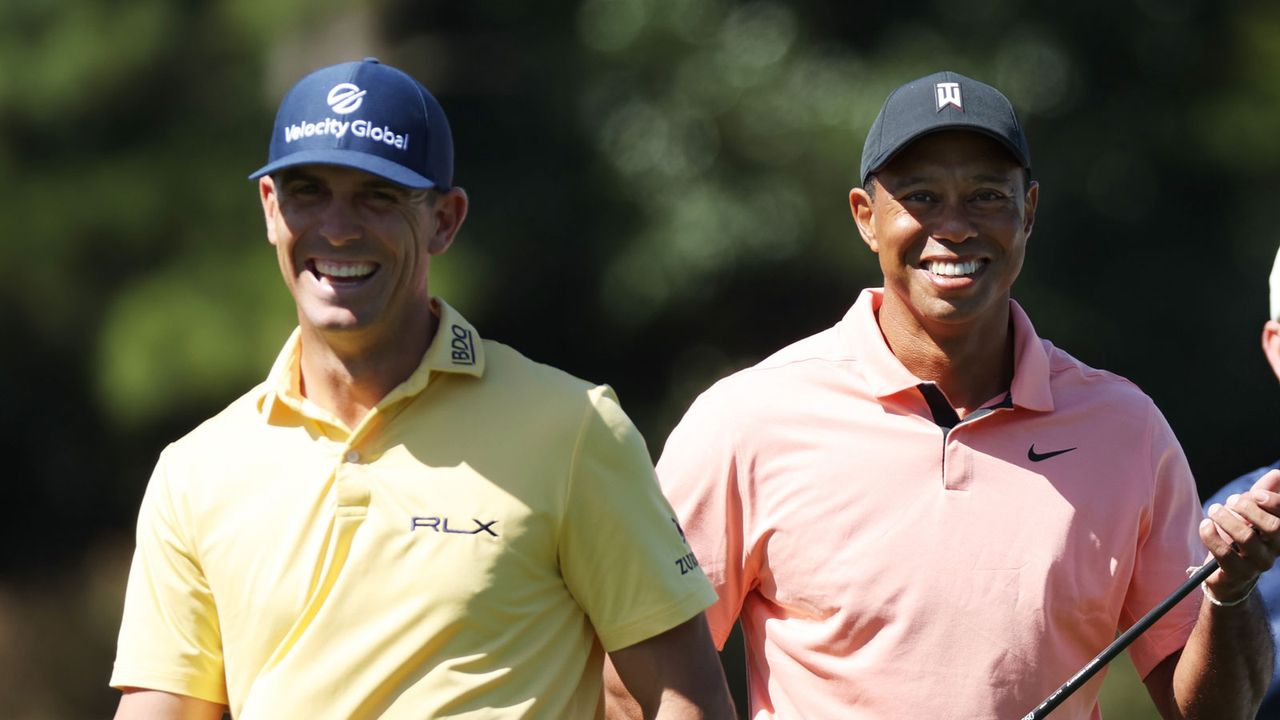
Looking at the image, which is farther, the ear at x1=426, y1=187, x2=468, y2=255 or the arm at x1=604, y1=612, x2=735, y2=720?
the ear at x1=426, y1=187, x2=468, y2=255

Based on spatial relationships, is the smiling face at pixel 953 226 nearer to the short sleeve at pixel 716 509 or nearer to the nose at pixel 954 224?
the nose at pixel 954 224

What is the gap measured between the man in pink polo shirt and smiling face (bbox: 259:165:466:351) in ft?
2.11

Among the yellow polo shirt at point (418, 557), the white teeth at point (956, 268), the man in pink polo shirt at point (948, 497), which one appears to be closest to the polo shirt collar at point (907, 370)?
the man in pink polo shirt at point (948, 497)

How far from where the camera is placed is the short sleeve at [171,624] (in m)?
2.77

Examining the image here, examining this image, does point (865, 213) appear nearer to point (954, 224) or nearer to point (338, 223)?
point (954, 224)

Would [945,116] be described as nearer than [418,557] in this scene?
No

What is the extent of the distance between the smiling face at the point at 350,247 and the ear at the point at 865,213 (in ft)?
2.79

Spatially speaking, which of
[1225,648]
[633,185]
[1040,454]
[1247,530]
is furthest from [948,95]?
[633,185]

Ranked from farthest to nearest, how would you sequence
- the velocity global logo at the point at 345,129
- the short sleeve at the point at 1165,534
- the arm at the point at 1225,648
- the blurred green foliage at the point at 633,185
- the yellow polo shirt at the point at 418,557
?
the blurred green foliage at the point at 633,185, the short sleeve at the point at 1165,534, the arm at the point at 1225,648, the velocity global logo at the point at 345,129, the yellow polo shirt at the point at 418,557

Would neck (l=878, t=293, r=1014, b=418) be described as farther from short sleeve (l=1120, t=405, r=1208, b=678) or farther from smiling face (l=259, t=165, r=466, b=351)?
smiling face (l=259, t=165, r=466, b=351)

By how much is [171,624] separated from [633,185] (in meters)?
5.60

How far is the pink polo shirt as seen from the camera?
2.99 metres

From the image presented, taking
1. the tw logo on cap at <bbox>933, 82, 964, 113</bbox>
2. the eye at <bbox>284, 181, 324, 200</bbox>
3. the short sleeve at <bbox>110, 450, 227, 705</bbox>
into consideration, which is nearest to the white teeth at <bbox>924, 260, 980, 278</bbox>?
the tw logo on cap at <bbox>933, 82, 964, 113</bbox>

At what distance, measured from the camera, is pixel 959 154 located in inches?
126
